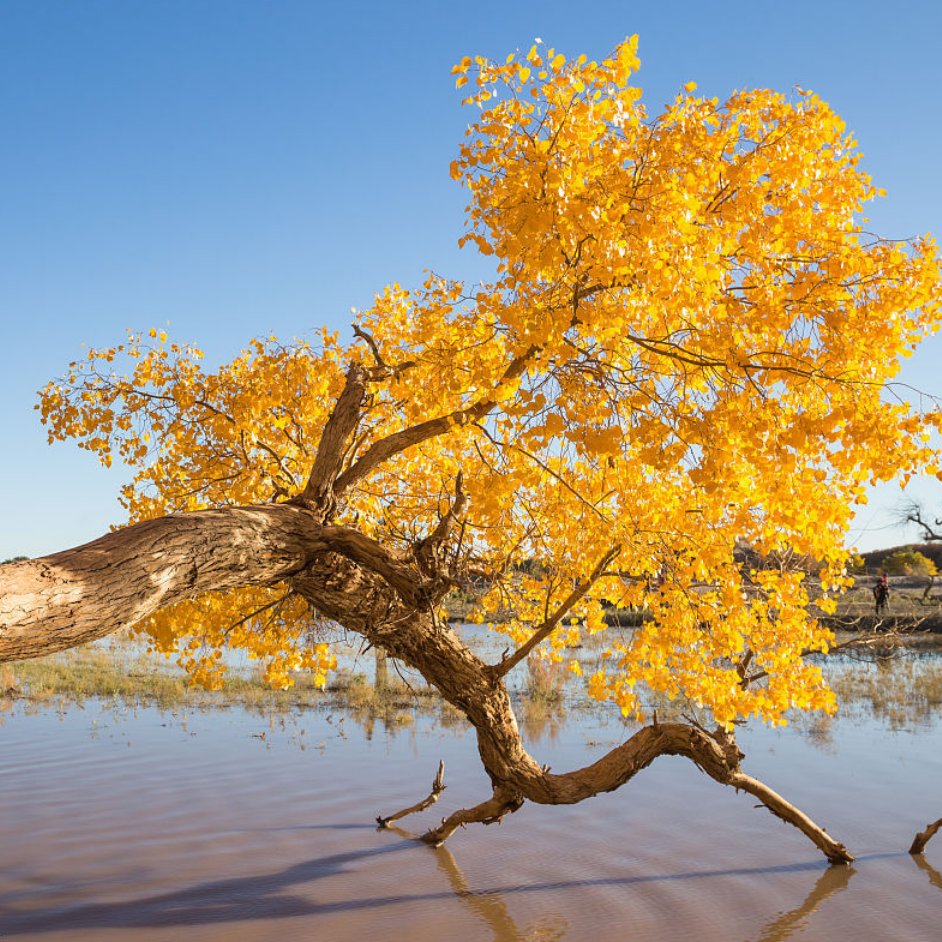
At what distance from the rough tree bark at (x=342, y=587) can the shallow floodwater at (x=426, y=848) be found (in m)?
0.78

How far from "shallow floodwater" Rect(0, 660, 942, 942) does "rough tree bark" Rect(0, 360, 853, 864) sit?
2.57 feet

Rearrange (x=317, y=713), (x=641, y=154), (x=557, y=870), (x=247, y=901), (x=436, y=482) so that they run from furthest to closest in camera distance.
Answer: (x=317, y=713) → (x=436, y=482) → (x=557, y=870) → (x=247, y=901) → (x=641, y=154)

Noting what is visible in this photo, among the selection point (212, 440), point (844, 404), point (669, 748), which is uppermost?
point (212, 440)

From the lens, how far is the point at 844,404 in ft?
20.0

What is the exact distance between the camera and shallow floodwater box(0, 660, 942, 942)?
7887 millimetres

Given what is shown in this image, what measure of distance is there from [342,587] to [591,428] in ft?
11.1

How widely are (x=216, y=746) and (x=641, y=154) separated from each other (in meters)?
11.9

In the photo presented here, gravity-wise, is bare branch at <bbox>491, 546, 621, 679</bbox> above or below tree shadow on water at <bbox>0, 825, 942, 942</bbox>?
above

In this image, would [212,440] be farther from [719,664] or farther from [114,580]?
[719,664]

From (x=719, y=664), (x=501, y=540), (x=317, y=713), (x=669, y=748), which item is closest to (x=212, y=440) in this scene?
(x=501, y=540)

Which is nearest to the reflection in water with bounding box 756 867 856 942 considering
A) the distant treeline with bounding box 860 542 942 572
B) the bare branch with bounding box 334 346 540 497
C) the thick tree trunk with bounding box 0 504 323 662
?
the bare branch with bounding box 334 346 540 497

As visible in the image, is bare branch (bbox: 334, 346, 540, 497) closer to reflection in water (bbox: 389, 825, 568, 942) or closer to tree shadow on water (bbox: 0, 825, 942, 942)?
A: tree shadow on water (bbox: 0, 825, 942, 942)

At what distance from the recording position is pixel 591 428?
19.2 ft

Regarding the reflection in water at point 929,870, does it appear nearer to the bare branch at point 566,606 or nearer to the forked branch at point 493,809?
the forked branch at point 493,809
